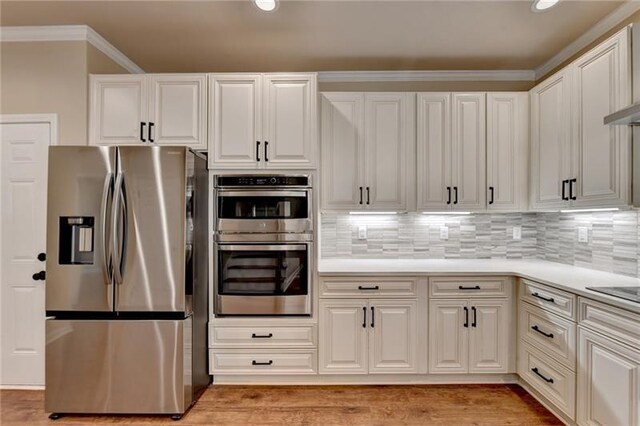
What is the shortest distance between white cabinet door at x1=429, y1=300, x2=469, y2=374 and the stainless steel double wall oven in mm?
973

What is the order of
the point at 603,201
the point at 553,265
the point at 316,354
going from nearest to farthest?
the point at 603,201 < the point at 316,354 < the point at 553,265

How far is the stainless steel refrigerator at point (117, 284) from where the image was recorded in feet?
7.57

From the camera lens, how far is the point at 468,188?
304 cm

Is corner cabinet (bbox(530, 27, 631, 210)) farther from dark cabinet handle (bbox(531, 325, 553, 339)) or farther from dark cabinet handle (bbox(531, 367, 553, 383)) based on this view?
dark cabinet handle (bbox(531, 367, 553, 383))

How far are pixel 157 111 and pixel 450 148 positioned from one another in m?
2.40

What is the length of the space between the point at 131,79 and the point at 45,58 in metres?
0.64

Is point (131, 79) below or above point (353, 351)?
above

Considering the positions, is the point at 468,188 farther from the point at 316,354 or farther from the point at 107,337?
the point at 107,337

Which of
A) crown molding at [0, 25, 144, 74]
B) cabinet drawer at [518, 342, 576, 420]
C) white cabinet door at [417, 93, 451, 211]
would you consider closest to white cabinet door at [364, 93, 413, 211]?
white cabinet door at [417, 93, 451, 211]

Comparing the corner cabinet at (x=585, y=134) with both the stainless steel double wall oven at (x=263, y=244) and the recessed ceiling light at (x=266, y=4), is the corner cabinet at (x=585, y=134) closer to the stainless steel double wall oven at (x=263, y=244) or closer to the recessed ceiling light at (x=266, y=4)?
the stainless steel double wall oven at (x=263, y=244)

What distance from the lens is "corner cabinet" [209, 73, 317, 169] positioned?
2738 millimetres

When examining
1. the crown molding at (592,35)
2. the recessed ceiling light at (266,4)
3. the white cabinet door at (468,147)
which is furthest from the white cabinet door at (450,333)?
→ the recessed ceiling light at (266,4)

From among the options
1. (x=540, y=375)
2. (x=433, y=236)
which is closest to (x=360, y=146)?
(x=433, y=236)

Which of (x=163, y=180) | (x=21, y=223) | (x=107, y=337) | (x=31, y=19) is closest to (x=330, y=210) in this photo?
(x=163, y=180)
